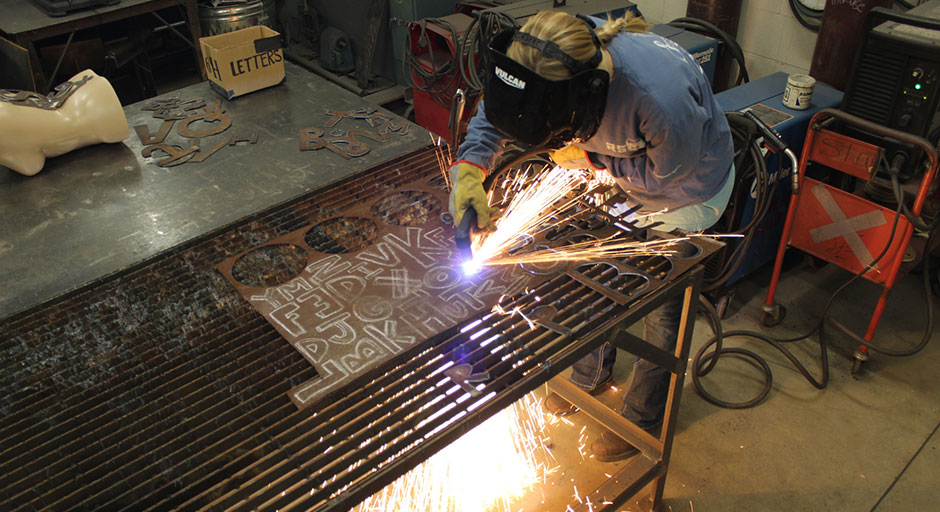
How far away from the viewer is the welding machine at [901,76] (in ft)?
8.44

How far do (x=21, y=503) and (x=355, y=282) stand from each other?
35.5 inches

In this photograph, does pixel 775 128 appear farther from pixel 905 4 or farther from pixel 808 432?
pixel 808 432

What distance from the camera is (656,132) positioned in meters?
1.84

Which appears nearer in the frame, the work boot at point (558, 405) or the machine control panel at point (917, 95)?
the machine control panel at point (917, 95)

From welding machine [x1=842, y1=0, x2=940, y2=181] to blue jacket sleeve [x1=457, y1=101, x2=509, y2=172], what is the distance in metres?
1.69

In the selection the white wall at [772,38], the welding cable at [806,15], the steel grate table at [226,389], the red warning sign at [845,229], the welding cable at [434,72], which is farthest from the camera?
the welding cable at [434,72]

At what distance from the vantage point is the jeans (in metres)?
2.32

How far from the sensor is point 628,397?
2682 millimetres

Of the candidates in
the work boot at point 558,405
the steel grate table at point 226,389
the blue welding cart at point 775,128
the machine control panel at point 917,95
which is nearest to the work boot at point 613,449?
the work boot at point 558,405

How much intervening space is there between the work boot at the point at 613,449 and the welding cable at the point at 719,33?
85.8 inches

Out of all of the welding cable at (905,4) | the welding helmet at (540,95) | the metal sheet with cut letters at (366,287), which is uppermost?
the welding helmet at (540,95)

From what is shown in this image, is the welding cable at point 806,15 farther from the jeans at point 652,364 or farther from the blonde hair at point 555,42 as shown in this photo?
the blonde hair at point 555,42

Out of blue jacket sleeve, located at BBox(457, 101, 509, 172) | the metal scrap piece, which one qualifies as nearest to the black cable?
blue jacket sleeve, located at BBox(457, 101, 509, 172)

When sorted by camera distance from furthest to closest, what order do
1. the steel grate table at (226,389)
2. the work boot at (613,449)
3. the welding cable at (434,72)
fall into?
the welding cable at (434,72) → the work boot at (613,449) → the steel grate table at (226,389)
